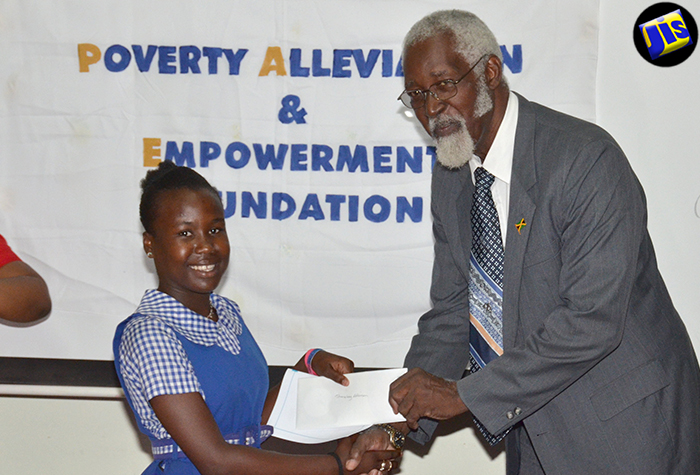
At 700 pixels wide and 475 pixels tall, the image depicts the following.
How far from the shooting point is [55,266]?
261 centimetres

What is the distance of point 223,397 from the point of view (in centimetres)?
157

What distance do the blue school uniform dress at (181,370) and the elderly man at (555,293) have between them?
13.2 inches

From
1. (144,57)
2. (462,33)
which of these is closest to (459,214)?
(462,33)

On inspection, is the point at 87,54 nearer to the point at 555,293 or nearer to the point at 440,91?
the point at 440,91

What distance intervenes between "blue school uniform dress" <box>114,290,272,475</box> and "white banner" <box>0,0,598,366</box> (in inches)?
33.9

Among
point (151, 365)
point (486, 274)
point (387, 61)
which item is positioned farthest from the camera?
point (387, 61)

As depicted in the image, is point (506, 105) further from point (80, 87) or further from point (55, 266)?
point (55, 266)

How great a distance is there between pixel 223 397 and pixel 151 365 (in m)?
0.21

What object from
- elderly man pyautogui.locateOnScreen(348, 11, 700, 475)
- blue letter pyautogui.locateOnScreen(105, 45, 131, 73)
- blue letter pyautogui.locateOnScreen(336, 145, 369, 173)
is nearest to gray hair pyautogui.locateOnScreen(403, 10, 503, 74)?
elderly man pyautogui.locateOnScreen(348, 11, 700, 475)

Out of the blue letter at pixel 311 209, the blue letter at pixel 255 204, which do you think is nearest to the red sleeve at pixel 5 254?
the blue letter at pixel 255 204

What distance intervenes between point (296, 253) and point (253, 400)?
94 centimetres

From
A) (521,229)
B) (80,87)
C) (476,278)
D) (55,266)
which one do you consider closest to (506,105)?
(521,229)

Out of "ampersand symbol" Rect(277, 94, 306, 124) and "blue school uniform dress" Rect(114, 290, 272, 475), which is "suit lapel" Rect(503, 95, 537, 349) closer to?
"blue school uniform dress" Rect(114, 290, 272, 475)

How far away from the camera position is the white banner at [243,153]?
2.49 m
